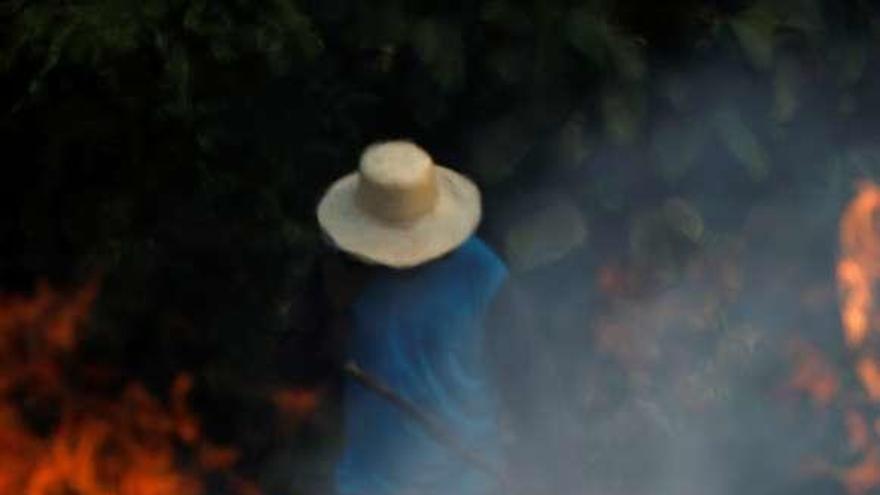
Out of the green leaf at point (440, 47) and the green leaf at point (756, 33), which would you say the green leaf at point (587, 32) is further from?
the green leaf at point (756, 33)

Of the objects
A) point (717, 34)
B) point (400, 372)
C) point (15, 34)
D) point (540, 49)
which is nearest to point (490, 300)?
Answer: point (400, 372)

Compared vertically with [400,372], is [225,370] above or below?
below

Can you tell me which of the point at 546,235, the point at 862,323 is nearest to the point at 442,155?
the point at 546,235

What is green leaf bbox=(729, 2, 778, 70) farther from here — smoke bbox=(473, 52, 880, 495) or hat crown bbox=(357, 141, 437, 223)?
hat crown bbox=(357, 141, 437, 223)

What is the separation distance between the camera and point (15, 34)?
613 centimetres

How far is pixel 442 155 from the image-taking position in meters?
6.56

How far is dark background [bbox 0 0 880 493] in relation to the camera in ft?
20.1

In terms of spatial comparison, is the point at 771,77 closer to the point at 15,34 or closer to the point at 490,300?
the point at 490,300

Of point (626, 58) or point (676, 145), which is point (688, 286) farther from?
point (626, 58)

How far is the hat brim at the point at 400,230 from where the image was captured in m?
4.91

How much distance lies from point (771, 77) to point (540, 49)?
0.99 meters

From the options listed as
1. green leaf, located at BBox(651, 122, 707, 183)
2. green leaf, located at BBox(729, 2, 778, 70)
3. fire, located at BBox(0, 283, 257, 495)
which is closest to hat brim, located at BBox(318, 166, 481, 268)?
green leaf, located at BBox(651, 122, 707, 183)

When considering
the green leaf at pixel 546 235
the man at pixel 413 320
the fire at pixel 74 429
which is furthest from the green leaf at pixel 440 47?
the fire at pixel 74 429

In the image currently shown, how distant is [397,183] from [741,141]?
6.84 feet
